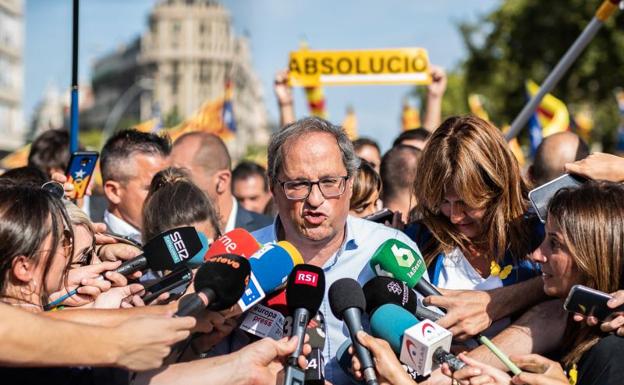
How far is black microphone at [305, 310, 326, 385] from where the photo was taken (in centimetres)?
358

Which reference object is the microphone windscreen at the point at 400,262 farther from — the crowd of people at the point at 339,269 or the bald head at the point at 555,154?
the bald head at the point at 555,154

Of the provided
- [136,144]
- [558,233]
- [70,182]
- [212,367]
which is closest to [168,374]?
[212,367]

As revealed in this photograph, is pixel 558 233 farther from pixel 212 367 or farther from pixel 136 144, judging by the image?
pixel 136 144

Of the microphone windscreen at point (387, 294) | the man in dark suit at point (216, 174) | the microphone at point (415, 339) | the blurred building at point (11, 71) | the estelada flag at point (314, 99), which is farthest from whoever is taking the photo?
the blurred building at point (11, 71)

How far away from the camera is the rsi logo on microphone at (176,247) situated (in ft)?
12.4

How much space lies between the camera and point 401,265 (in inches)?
145

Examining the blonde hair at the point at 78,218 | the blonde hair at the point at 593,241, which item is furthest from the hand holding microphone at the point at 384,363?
the blonde hair at the point at 78,218

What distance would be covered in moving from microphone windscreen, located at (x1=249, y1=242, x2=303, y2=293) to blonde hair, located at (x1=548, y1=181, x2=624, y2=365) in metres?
1.12

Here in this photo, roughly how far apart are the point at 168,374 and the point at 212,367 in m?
0.17

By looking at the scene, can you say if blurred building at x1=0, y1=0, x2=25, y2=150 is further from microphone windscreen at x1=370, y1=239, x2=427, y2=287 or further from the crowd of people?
microphone windscreen at x1=370, y1=239, x2=427, y2=287

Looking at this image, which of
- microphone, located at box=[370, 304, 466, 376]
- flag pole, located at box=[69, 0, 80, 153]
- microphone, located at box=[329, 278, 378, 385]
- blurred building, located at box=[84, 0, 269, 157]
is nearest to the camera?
microphone, located at box=[370, 304, 466, 376]

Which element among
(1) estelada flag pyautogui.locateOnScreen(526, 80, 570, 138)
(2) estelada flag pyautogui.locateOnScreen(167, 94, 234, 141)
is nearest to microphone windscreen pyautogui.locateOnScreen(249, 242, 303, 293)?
(1) estelada flag pyautogui.locateOnScreen(526, 80, 570, 138)

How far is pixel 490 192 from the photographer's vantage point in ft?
14.1

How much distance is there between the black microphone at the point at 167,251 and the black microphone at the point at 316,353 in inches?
23.1
